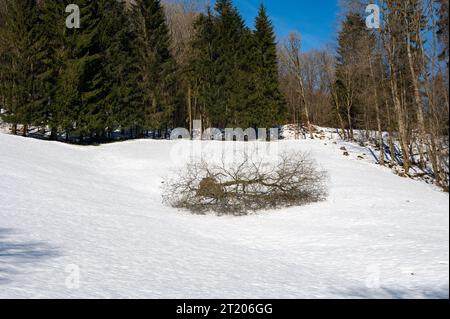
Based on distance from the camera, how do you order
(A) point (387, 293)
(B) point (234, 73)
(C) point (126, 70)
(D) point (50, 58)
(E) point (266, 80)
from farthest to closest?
(B) point (234, 73), (E) point (266, 80), (C) point (126, 70), (D) point (50, 58), (A) point (387, 293)

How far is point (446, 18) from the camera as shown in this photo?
68.2 inches

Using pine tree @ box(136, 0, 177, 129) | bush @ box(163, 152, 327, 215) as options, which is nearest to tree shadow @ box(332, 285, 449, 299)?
bush @ box(163, 152, 327, 215)

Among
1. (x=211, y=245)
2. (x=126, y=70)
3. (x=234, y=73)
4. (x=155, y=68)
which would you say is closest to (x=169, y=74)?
(x=155, y=68)

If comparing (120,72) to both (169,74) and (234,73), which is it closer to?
(169,74)

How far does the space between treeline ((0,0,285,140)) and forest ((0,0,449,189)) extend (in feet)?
0.35

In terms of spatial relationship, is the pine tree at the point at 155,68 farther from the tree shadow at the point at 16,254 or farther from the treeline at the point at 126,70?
the tree shadow at the point at 16,254

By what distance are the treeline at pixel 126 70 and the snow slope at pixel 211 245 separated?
14005 millimetres

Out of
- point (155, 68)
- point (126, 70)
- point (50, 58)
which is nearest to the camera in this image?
point (50, 58)

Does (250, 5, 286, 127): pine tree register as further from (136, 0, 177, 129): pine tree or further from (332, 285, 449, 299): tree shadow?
(332, 285, 449, 299): tree shadow

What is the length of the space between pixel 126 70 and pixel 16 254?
3176 centimetres

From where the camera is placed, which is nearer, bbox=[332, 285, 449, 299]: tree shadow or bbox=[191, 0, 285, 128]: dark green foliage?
bbox=[332, 285, 449, 299]: tree shadow

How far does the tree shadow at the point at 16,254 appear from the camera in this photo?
6.07 meters

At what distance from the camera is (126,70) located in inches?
1442

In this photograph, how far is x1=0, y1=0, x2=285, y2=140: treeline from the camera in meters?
30.1
